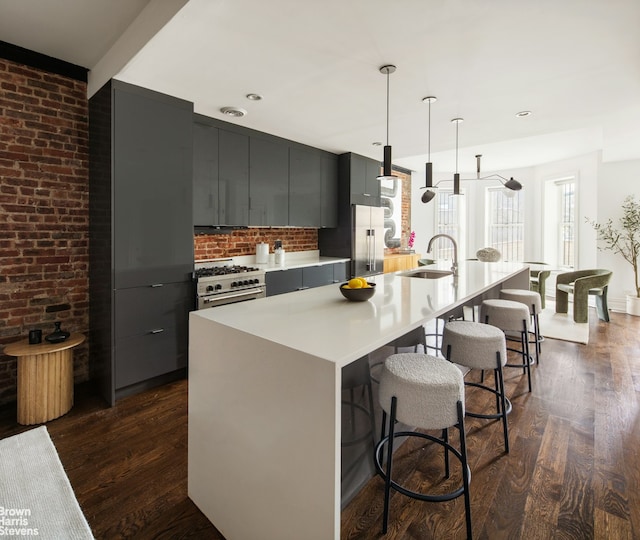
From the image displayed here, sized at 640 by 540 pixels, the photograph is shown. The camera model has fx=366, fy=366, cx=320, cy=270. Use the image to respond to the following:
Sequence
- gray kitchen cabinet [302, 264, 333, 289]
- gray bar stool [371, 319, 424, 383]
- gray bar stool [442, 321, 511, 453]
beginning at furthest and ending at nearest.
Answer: gray kitchen cabinet [302, 264, 333, 289] < gray bar stool [442, 321, 511, 453] < gray bar stool [371, 319, 424, 383]

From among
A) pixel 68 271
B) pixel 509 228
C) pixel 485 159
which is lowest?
pixel 68 271

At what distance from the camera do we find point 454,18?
201 cm

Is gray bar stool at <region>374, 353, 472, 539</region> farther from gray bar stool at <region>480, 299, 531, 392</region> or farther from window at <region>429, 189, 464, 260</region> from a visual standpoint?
window at <region>429, 189, 464, 260</region>

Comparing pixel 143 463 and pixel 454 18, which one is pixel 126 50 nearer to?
pixel 454 18

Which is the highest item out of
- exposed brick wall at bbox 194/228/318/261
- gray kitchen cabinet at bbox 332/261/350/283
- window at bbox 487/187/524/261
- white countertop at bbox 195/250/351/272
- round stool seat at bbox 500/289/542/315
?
window at bbox 487/187/524/261

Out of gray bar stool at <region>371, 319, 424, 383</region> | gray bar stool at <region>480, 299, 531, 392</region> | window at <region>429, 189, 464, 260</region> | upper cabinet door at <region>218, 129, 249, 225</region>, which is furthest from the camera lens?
window at <region>429, 189, 464, 260</region>

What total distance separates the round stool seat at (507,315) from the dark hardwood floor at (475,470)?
0.55m

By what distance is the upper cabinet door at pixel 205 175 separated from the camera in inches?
138

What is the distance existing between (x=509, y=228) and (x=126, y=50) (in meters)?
7.61

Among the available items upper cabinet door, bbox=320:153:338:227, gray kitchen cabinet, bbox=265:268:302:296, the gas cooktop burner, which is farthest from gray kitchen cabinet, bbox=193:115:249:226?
upper cabinet door, bbox=320:153:338:227

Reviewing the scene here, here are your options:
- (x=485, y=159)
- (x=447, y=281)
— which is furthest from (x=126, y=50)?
(x=485, y=159)

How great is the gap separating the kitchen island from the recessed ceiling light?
2.23 meters

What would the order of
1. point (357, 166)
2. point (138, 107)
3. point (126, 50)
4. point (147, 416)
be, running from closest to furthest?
point (126, 50)
point (147, 416)
point (138, 107)
point (357, 166)

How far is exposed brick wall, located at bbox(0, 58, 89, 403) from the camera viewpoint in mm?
2714
